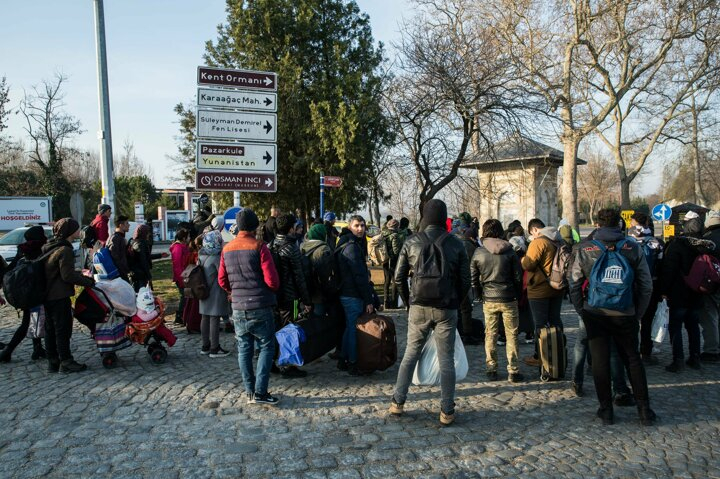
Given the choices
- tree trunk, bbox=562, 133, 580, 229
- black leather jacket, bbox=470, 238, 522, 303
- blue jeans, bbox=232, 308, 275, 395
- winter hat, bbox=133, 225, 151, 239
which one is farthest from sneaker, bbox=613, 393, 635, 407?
tree trunk, bbox=562, 133, 580, 229

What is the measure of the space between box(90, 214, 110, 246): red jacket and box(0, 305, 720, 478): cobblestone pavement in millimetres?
3979

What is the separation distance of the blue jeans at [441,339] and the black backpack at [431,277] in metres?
0.11

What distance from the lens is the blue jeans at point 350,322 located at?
632 centimetres

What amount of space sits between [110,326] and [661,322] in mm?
6688

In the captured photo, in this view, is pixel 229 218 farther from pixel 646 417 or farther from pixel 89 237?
pixel 646 417

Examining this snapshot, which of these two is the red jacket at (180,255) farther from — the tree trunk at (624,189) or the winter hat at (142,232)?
the tree trunk at (624,189)

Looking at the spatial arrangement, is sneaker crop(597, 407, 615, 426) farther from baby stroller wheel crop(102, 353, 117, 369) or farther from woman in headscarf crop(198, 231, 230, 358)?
baby stroller wheel crop(102, 353, 117, 369)

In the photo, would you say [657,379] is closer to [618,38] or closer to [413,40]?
[413,40]

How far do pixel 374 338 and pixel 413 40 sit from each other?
929cm

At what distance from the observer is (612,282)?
4.64m

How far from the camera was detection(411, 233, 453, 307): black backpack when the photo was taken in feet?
15.2

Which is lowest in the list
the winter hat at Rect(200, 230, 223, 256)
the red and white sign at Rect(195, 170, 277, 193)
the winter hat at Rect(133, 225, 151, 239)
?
the winter hat at Rect(200, 230, 223, 256)

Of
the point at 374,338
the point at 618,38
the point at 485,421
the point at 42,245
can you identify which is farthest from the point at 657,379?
the point at 618,38

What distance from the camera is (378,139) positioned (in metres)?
17.9
